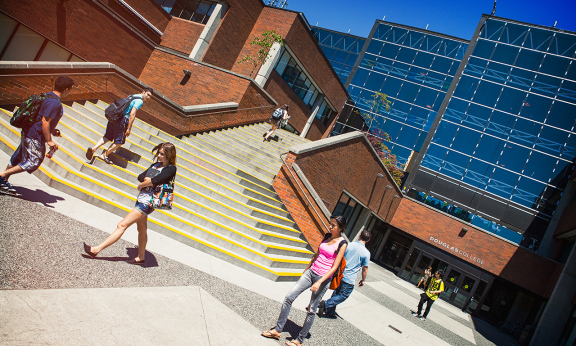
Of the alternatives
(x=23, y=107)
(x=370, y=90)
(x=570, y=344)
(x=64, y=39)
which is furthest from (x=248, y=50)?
(x=570, y=344)

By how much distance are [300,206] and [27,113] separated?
6.46m

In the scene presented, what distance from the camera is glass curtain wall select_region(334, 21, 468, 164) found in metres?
28.9

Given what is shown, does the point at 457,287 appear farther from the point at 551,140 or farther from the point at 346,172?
the point at 551,140

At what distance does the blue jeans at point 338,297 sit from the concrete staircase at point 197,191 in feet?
3.80

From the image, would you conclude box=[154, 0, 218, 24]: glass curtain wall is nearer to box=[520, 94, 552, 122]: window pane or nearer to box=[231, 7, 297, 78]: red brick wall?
box=[231, 7, 297, 78]: red brick wall

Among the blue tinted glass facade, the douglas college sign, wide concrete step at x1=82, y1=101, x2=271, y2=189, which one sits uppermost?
the blue tinted glass facade

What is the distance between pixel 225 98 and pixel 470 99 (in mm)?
22088

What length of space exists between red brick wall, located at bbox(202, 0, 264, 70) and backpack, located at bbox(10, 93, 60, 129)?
1170 centimetres

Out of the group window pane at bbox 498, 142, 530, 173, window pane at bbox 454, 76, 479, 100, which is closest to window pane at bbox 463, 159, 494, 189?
window pane at bbox 498, 142, 530, 173

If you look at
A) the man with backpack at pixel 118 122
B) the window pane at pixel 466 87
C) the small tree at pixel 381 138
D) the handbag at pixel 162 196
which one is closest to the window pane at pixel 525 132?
the window pane at pixel 466 87

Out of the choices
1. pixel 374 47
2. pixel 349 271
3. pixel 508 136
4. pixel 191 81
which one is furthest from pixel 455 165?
pixel 349 271

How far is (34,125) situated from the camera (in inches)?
177

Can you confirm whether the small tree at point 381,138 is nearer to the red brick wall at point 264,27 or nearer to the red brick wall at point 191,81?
the red brick wall at point 264,27

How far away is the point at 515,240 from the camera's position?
2178cm
